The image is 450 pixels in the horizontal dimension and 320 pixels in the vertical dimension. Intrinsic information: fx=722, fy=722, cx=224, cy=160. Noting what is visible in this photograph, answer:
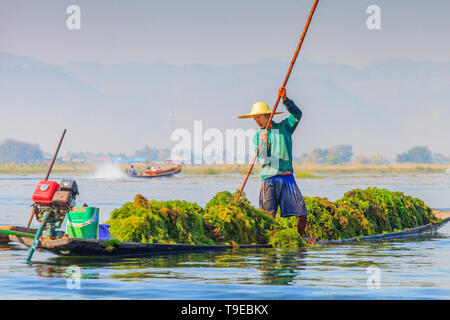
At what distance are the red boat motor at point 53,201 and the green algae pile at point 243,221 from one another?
1060mm

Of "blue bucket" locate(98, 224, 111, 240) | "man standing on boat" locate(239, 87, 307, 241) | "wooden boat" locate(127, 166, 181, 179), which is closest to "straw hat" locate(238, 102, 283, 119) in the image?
"man standing on boat" locate(239, 87, 307, 241)

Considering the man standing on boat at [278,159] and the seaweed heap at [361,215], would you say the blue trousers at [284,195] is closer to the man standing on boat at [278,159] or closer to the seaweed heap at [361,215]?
the man standing on boat at [278,159]

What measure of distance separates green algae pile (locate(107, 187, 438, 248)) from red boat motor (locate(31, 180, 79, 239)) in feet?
3.48

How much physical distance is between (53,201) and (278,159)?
421 centimetres

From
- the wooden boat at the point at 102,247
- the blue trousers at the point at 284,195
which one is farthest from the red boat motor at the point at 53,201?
the blue trousers at the point at 284,195

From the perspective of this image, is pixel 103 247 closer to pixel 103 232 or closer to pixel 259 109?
pixel 103 232

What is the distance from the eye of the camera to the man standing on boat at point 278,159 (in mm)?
13156

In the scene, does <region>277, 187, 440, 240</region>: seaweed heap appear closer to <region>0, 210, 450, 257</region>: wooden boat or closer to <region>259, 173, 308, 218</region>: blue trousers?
<region>259, 173, 308, 218</region>: blue trousers

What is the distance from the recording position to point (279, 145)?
13.2 metres

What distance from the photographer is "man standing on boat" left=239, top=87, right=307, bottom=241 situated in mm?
13156

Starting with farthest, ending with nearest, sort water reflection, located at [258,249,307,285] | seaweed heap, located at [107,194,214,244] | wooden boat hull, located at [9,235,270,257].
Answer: seaweed heap, located at [107,194,214,244], wooden boat hull, located at [9,235,270,257], water reflection, located at [258,249,307,285]

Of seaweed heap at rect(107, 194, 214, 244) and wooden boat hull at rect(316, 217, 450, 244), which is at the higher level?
seaweed heap at rect(107, 194, 214, 244)

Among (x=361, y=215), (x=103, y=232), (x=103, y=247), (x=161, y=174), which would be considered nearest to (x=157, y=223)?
(x=103, y=232)
